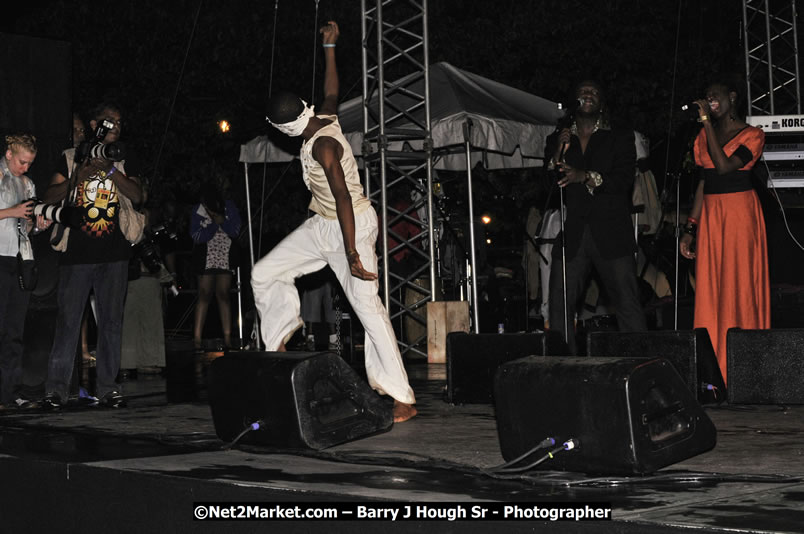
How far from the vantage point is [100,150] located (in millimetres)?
7508

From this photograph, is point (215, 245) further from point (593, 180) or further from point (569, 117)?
point (593, 180)

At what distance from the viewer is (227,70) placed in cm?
2145

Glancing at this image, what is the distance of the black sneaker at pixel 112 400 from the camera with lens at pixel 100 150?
5.67ft

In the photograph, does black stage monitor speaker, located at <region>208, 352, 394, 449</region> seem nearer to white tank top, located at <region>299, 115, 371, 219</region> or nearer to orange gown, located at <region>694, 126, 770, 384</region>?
white tank top, located at <region>299, 115, 371, 219</region>

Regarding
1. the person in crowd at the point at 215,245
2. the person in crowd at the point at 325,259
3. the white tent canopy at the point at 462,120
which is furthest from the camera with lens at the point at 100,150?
the person in crowd at the point at 215,245

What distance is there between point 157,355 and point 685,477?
8102 millimetres

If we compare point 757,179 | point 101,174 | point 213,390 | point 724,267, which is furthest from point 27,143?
point 757,179

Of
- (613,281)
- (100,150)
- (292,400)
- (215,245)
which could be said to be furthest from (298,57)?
(292,400)

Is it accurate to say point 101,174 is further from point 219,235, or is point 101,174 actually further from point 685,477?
point 219,235

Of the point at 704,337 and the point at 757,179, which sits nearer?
the point at 704,337

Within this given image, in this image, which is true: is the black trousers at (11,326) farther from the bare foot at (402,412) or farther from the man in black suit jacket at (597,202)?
the man in black suit jacket at (597,202)

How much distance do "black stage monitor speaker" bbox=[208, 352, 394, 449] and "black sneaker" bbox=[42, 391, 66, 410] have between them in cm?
256

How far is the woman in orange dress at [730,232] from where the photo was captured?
Answer: 775 centimetres

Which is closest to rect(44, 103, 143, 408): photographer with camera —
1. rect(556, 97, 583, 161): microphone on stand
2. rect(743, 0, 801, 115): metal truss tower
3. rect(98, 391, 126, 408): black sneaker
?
rect(98, 391, 126, 408): black sneaker
